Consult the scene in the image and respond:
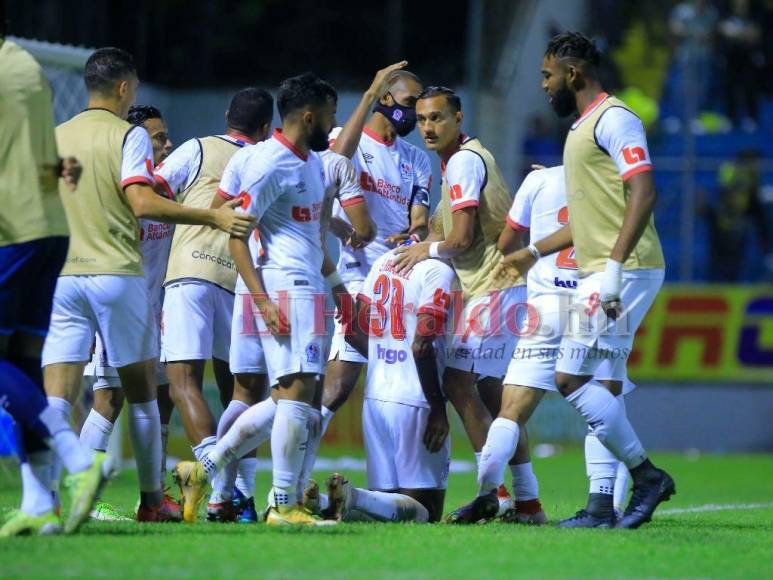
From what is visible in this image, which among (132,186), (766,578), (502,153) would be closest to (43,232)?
(132,186)

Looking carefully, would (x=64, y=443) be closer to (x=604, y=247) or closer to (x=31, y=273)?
(x=31, y=273)

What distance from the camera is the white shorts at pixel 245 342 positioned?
317 inches

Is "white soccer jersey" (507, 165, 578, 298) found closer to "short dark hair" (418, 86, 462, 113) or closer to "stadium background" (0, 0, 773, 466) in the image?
"short dark hair" (418, 86, 462, 113)

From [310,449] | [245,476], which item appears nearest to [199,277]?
[245,476]

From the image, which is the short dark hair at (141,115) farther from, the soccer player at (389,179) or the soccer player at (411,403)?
the soccer player at (411,403)

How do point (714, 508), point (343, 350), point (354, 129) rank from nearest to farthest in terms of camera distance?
point (354, 129) → point (343, 350) → point (714, 508)

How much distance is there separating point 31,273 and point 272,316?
4.39 ft

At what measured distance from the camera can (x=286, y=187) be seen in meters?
7.74

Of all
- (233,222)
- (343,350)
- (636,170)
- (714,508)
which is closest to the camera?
(233,222)

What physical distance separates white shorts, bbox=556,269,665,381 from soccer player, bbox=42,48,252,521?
6.15ft

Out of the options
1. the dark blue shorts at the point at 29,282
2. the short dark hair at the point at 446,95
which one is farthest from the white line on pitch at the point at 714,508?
the dark blue shorts at the point at 29,282

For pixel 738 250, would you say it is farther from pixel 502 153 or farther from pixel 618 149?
pixel 618 149

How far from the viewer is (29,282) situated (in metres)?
6.84

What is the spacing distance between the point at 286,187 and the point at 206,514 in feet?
7.04
